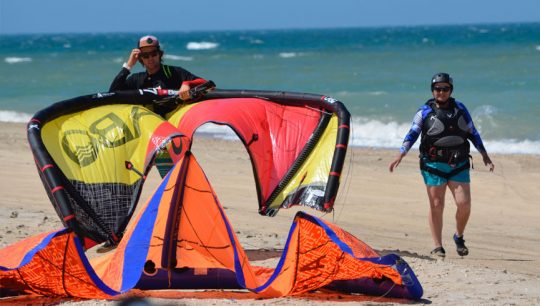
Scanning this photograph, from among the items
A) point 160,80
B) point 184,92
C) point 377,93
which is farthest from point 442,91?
point 377,93

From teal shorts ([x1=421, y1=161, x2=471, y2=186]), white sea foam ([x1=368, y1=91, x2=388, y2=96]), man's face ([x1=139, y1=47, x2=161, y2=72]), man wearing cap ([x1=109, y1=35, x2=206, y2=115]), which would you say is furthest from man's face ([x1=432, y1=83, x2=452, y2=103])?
white sea foam ([x1=368, y1=91, x2=388, y2=96])

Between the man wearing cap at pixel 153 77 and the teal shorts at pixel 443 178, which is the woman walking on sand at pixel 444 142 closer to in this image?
the teal shorts at pixel 443 178

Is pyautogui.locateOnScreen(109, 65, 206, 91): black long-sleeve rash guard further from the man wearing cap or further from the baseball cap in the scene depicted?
the baseball cap

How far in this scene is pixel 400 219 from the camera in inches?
404

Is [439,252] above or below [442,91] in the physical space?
below

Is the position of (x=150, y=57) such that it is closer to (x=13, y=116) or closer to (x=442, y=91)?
(x=442, y=91)

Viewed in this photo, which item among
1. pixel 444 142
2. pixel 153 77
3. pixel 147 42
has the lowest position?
pixel 444 142

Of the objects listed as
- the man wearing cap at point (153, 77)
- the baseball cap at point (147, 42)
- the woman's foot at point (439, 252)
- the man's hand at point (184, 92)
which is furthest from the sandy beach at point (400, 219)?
the baseball cap at point (147, 42)

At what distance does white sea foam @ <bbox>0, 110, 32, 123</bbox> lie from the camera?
21.7 metres

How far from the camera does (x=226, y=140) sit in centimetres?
1661

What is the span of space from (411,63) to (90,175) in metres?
34.0

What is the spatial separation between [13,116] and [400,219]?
1404 cm

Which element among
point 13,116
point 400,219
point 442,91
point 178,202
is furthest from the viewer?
point 13,116

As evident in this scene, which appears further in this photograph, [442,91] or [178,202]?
[442,91]
